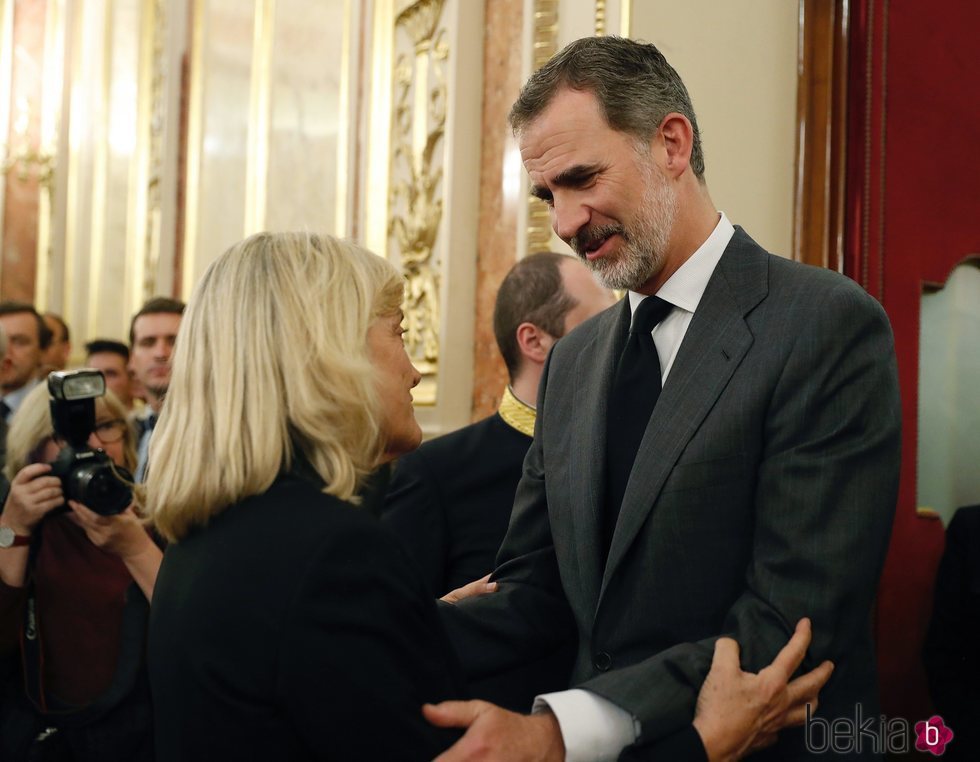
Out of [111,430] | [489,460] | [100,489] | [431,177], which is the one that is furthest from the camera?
[431,177]

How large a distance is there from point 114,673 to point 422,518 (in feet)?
2.65

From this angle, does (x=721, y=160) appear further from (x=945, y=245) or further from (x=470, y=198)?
(x=470, y=198)

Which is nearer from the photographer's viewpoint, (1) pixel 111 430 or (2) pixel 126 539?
(2) pixel 126 539

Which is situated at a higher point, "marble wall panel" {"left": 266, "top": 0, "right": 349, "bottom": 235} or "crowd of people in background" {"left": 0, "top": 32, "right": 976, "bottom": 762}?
"marble wall panel" {"left": 266, "top": 0, "right": 349, "bottom": 235}

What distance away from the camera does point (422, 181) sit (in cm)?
402

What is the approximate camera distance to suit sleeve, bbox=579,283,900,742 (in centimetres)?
159

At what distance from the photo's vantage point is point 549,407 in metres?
2.06

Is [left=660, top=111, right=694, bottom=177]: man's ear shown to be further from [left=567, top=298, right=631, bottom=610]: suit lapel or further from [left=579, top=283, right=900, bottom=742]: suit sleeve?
[left=579, top=283, right=900, bottom=742]: suit sleeve

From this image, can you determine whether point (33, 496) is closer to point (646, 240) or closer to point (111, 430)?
point (111, 430)

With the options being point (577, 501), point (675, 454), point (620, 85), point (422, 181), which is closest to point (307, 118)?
point (422, 181)

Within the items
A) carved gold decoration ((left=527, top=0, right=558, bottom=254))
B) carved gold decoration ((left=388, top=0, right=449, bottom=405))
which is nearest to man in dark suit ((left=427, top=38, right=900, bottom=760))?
carved gold decoration ((left=527, top=0, right=558, bottom=254))

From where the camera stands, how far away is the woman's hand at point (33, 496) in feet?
8.96

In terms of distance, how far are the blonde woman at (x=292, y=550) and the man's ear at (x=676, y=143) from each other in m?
0.54

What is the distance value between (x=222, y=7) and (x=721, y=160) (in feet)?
12.9
